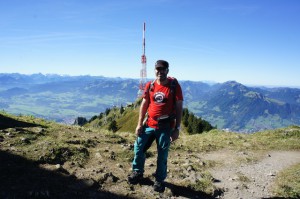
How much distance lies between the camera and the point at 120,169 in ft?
37.2

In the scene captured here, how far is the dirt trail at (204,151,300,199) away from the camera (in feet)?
36.8

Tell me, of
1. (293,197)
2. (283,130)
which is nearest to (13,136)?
(293,197)

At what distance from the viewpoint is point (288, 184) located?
12.4 meters

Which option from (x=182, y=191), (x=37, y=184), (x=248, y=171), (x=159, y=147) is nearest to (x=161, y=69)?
(x=159, y=147)

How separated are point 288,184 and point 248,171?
2007 mm

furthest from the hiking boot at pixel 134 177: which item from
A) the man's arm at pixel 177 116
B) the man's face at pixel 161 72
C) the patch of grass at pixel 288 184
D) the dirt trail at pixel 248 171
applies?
the patch of grass at pixel 288 184

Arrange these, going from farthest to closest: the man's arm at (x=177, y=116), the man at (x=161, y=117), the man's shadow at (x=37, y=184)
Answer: the man's arm at (x=177, y=116) < the man at (x=161, y=117) < the man's shadow at (x=37, y=184)

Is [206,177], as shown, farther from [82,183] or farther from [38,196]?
[38,196]

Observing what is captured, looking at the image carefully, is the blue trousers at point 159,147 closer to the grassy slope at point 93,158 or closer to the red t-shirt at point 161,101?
the red t-shirt at point 161,101

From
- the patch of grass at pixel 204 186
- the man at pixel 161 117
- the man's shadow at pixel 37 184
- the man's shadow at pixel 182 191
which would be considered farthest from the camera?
the patch of grass at pixel 204 186

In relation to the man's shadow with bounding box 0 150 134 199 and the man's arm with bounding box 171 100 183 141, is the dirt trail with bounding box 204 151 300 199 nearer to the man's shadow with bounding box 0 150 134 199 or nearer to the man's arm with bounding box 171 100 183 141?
the man's arm with bounding box 171 100 183 141

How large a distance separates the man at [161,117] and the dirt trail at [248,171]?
2.92 metres

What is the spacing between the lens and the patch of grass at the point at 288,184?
36.7 ft

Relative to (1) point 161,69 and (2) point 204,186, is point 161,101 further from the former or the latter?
(2) point 204,186
